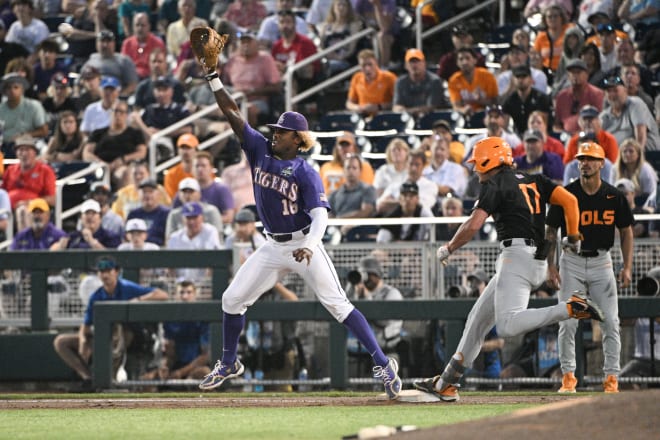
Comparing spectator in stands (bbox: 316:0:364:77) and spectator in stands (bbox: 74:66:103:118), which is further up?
spectator in stands (bbox: 316:0:364:77)

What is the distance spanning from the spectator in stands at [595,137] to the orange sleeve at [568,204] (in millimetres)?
3372

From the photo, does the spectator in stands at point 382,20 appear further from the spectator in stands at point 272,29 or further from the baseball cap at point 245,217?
the baseball cap at point 245,217

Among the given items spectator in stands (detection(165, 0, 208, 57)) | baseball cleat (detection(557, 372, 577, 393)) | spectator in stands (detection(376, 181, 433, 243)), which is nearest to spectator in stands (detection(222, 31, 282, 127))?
spectator in stands (detection(165, 0, 208, 57))

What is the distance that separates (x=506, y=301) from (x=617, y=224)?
6.45ft

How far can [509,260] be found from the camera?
9.44 m

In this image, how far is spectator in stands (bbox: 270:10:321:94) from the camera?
1730cm

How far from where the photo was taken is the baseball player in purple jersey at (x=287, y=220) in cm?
966

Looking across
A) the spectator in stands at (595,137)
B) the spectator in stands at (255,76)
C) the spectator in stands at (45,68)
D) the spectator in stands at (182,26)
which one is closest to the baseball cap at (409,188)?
the spectator in stands at (595,137)

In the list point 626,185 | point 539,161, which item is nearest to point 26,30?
point 539,161

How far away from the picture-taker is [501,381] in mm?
12070

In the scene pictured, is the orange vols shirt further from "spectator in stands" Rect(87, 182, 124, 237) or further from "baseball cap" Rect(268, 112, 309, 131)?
"baseball cap" Rect(268, 112, 309, 131)

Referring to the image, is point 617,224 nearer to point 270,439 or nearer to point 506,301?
point 506,301

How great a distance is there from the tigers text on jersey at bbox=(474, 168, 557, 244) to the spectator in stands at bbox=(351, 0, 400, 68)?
7720 mm

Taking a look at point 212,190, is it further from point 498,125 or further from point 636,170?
point 636,170
